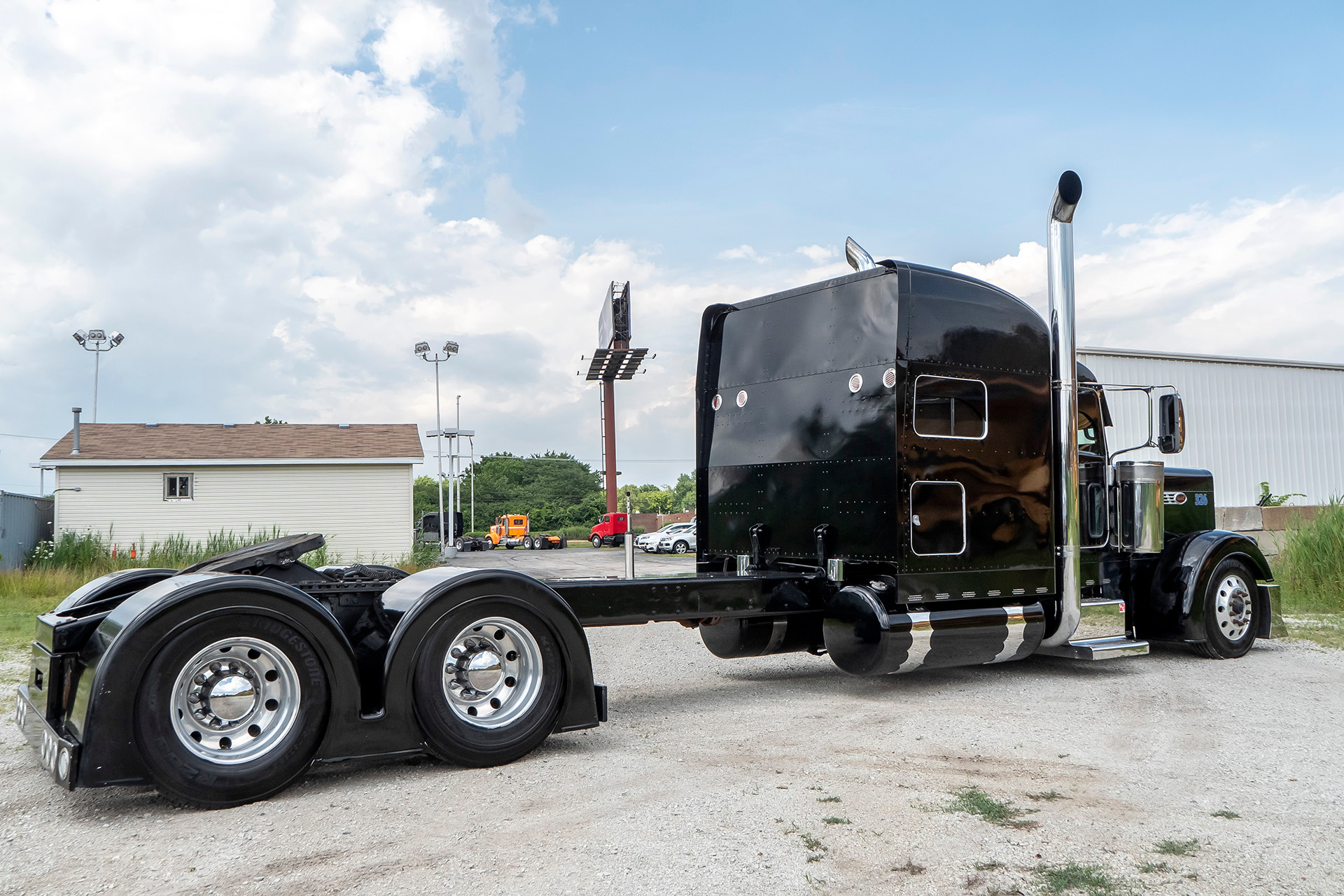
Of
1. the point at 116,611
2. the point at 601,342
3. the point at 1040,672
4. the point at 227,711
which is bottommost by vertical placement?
Result: the point at 1040,672

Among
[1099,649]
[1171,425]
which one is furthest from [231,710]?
[1171,425]

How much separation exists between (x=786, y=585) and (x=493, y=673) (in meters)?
2.68

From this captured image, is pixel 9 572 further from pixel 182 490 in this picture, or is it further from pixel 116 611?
pixel 116 611

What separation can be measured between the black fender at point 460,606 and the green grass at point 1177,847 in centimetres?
286

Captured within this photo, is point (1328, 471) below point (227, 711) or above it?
above

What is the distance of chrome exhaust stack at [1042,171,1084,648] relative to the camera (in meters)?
7.72

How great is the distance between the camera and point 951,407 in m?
7.23

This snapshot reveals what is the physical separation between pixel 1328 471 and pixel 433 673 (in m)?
24.2

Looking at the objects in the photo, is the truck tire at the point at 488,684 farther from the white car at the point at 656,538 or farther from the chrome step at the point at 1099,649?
the white car at the point at 656,538

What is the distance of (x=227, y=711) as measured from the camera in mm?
4473

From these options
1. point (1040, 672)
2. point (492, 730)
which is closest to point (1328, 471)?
point (1040, 672)

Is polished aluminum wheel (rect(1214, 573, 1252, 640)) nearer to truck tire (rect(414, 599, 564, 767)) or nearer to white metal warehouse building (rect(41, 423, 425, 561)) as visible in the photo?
A: truck tire (rect(414, 599, 564, 767))

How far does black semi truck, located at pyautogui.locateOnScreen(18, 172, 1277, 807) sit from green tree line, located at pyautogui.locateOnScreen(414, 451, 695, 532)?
71.9 meters

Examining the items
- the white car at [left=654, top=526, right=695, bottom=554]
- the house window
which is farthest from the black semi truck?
the white car at [left=654, top=526, right=695, bottom=554]
